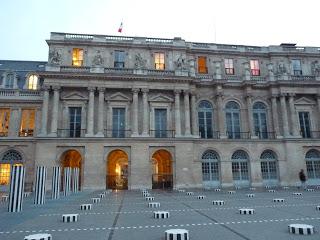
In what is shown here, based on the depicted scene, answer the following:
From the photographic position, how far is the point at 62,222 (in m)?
11.1

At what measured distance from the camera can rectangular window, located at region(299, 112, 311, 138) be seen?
38.4 meters

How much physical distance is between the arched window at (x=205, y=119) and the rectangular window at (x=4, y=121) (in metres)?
24.4

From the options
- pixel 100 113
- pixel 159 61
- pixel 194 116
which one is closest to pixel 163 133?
pixel 194 116

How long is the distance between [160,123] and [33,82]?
18.2m

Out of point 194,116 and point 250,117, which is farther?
point 250,117

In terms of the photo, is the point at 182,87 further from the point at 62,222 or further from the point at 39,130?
the point at 62,222

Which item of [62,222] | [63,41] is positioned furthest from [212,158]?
[62,222]

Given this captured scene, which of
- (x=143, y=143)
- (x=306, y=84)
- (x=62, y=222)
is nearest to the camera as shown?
(x=62, y=222)

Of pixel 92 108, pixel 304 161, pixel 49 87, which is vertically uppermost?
pixel 49 87

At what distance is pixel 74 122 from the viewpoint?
33.9m

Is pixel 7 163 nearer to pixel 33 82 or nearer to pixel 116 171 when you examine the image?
pixel 33 82

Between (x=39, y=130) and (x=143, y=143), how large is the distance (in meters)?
13.1

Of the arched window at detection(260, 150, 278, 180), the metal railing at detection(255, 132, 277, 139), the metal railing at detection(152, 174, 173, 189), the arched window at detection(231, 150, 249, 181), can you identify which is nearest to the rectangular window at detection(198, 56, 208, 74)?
the metal railing at detection(255, 132, 277, 139)

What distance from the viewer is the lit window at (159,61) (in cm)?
3722
